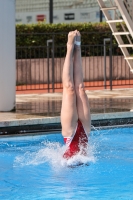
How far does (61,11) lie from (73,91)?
18.0 metres

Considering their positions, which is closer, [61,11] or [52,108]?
[52,108]

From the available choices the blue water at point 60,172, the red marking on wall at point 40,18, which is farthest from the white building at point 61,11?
the blue water at point 60,172

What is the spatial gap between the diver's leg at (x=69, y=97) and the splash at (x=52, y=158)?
1.24ft

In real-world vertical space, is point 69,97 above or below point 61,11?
below

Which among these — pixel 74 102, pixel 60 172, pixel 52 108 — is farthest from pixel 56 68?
pixel 74 102

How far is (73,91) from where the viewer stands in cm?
691

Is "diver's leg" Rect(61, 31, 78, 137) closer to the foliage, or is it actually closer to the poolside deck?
the poolside deck

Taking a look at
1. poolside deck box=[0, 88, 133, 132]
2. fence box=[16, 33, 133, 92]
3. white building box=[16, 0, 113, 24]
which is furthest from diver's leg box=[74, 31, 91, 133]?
white building box=[16, 0, 113, 24]

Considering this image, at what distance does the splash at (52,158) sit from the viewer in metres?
7.14

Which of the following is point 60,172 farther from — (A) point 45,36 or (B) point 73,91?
(A) point 45,36

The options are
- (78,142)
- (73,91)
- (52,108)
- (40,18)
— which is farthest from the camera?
(40,18)

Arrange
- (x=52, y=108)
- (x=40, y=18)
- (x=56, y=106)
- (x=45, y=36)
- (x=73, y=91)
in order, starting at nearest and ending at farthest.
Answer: (x=73, y=91), (x=52, y=108), (x=56, y=106), (x=45, y=36), (x=40, y=18)

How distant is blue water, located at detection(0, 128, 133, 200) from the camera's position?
245 inches

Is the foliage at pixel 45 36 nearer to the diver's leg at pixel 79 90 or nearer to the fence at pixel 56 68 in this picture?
the fence at pixel 56 68
